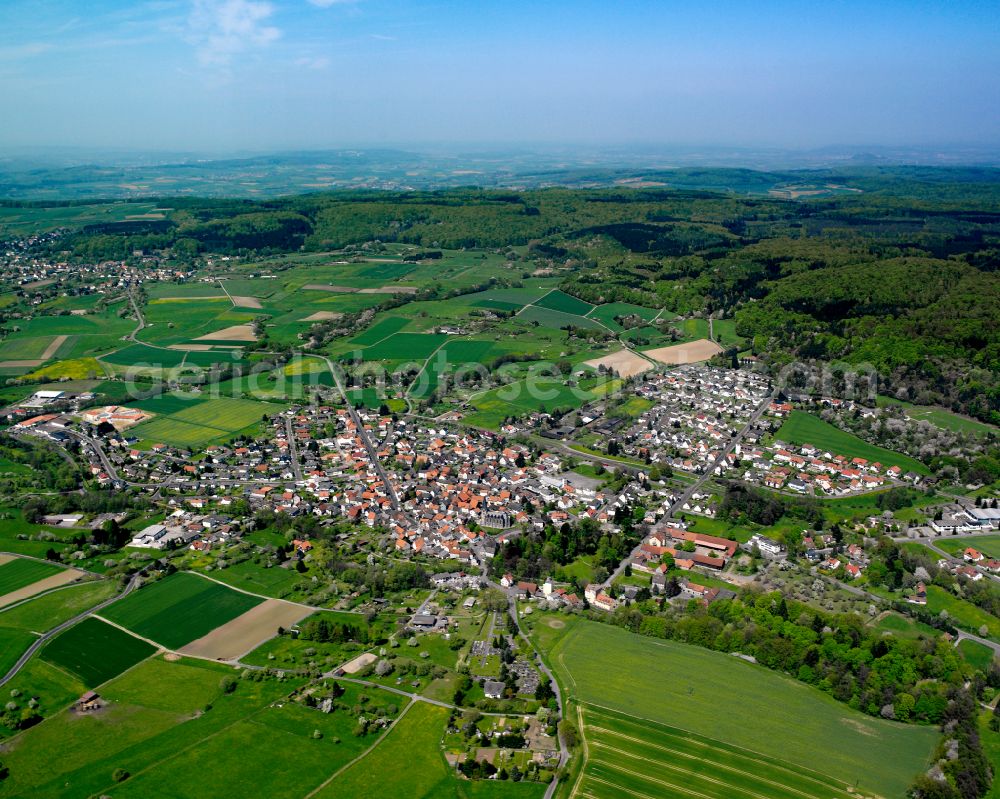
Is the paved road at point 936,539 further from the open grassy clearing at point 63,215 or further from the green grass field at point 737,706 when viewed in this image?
the open grassy clearing at point 63,215

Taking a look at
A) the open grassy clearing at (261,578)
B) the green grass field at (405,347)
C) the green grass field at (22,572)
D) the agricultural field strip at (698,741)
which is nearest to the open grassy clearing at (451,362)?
the green grass field at (405,347)

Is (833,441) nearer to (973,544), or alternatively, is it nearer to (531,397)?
(973,544)

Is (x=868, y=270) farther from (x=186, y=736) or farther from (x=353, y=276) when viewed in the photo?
(x=186, y=736)

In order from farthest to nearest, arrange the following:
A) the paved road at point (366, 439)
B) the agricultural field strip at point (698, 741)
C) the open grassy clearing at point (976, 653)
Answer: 1. the paved road at point (366, 439)
2. the open grassy clearing at point (976, 653)
3. the agricultural field strip at point (698, 741)

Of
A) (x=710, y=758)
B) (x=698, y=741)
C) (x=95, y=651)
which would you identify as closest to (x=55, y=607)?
(x=95, y=651)

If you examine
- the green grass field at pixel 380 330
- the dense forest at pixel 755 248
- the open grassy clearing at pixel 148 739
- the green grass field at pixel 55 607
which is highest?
the dense forest at pixel 755 248

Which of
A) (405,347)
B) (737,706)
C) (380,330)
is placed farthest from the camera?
(380,330)

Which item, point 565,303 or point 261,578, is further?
point 565,303
